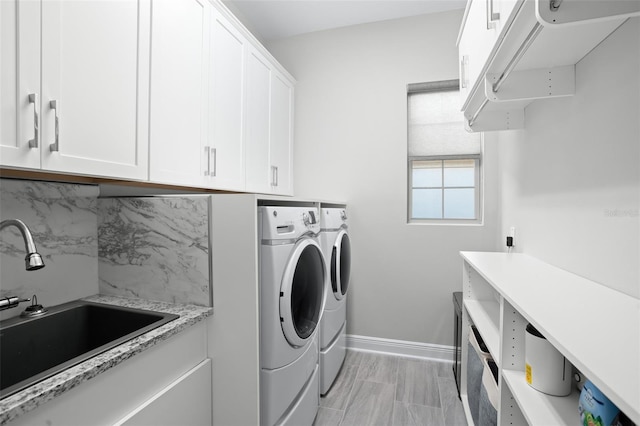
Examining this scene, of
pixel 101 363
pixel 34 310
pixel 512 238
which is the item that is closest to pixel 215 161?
pixel 34 310

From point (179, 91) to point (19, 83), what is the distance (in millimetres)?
688

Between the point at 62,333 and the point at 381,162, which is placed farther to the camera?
the point at 381,162

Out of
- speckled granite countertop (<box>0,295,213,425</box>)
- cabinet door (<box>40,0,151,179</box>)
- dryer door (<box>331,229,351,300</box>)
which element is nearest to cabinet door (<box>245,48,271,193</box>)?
dryer door (<box>331,229,351,300</box>)

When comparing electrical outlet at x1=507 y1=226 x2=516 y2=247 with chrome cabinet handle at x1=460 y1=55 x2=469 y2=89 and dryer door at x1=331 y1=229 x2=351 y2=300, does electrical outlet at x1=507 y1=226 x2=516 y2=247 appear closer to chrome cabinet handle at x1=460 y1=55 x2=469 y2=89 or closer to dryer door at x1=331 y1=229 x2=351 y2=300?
chrome cabinet handle at x1=460 y1=55 x2=469 y2=89

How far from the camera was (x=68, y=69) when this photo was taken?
104 cm

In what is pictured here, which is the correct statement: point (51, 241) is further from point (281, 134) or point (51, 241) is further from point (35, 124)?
point (281, 134)

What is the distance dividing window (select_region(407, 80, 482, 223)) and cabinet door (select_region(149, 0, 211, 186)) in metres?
1.76

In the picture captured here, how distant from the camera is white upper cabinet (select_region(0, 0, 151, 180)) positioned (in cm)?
90

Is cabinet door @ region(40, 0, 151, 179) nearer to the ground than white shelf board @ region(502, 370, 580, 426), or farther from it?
farther from it

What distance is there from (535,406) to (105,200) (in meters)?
2.03

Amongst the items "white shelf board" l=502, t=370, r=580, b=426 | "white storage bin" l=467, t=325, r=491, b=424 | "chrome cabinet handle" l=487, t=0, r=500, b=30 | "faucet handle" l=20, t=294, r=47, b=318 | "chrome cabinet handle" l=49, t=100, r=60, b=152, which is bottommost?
"white storage bin" l=467, t=325, r=491, b=424

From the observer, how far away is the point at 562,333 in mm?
689

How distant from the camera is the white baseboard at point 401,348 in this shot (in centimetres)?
251

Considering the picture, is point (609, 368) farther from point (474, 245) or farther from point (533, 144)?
point (474, 245)
